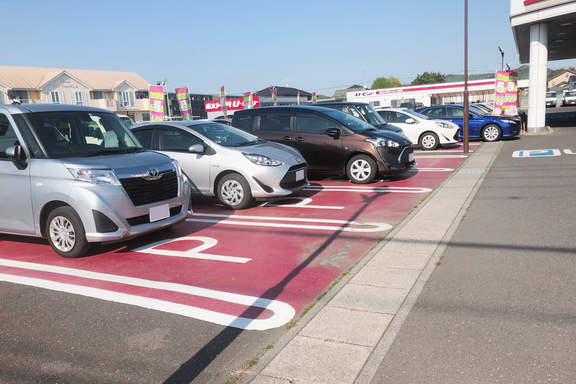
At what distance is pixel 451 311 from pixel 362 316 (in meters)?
0.76

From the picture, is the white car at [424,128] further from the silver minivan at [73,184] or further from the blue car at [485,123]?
the silver minivan at [73,184]

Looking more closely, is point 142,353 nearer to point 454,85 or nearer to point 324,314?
point 324,314

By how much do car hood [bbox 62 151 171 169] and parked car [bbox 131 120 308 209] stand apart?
187cm

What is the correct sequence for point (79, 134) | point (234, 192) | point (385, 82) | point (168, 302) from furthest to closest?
point (385, 82)
point (234, 192)
point (79, 134)
point (168, 302)

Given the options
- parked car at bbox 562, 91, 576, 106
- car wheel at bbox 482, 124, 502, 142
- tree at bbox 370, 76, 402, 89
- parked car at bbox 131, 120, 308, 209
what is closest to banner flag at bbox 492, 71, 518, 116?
car wheel at bbox 482, 124, 502, 142

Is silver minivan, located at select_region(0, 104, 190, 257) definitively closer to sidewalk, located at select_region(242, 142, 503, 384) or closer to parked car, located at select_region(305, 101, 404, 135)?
sidewalk, located at select_region(242, 142, 503, 384)

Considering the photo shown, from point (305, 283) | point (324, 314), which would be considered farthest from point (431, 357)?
point (305, 283)

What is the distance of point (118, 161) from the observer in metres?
5.86

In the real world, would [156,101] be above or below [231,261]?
above

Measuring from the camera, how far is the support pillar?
19.8 metres

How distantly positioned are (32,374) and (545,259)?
16.3 ft

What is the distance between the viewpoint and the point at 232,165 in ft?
26.8

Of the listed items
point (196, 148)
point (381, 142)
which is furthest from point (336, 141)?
point (196, 148)

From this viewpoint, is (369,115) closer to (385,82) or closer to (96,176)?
(96,176)
